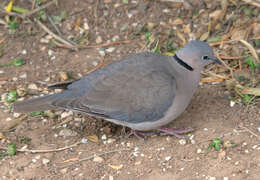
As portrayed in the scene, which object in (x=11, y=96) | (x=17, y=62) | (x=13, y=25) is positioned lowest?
(x=11, y=96)

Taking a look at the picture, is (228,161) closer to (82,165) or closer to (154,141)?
(154,141)

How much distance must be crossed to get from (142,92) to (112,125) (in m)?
0.75

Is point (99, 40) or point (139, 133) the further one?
point (99, 40)

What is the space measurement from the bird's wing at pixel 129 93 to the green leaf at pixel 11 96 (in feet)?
3.02

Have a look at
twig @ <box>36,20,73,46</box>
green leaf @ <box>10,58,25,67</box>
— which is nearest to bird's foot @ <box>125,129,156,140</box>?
twig @ <box>36,20,73,46</box>

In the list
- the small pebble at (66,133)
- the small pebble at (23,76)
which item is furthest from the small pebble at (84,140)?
the small pebble at (23,76)

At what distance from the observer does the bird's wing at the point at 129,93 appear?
4.05 m

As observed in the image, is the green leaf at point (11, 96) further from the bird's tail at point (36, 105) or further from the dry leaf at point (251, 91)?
the dry leaf at point (251, 91)

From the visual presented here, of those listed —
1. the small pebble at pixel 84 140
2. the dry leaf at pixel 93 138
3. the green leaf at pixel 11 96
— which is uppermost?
the green leaf at pixel 11 96

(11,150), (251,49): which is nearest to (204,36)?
(251,49)

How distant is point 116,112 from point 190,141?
2.61ft

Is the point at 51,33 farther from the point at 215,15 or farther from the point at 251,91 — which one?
the point at 251,91

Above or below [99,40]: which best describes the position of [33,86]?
below

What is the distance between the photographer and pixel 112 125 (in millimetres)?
4629
